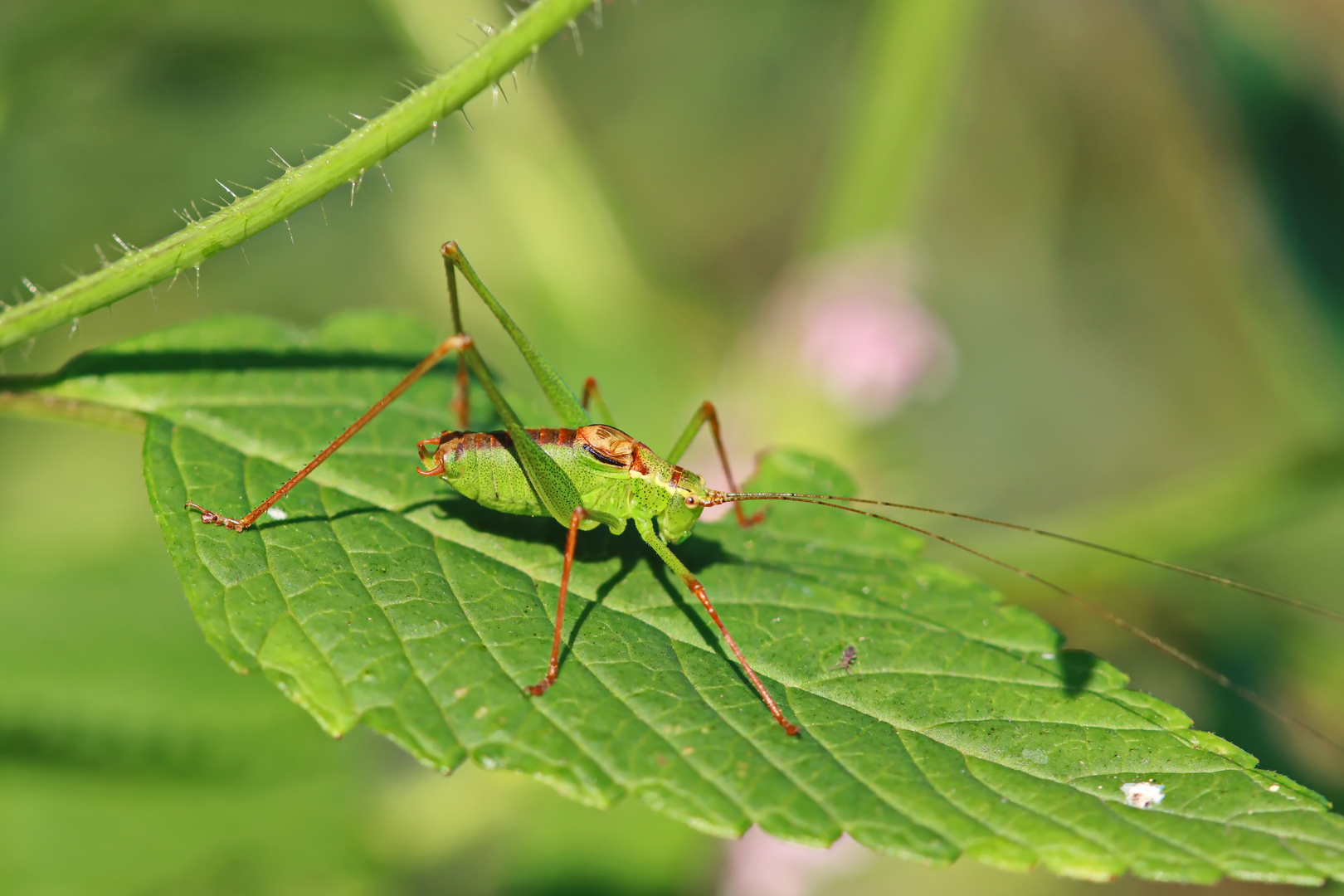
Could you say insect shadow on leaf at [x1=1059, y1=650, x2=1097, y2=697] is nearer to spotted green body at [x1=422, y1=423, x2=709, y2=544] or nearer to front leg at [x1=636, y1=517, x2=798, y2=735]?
front leg at [x1=636, y1=517, x2=798, y2=735]

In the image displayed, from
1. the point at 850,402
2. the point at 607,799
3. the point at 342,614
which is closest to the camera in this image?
the point at 607,799

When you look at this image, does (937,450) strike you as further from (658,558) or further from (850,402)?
(658,558)

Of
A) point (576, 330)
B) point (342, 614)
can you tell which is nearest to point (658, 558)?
point (342, 614)

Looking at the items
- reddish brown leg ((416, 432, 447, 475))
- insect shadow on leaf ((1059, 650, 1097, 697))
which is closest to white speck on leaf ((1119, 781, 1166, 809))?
insect shadow on leaf ((1059, 650, 1097, 697))

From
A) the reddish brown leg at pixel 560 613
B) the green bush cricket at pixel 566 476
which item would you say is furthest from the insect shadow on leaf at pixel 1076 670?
the reddish brown leg at pixel 560 613

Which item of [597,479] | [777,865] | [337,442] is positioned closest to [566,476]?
[597,479]

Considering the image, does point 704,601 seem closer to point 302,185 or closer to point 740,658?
point 740,658

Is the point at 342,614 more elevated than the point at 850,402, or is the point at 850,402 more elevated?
the point at 850,402
